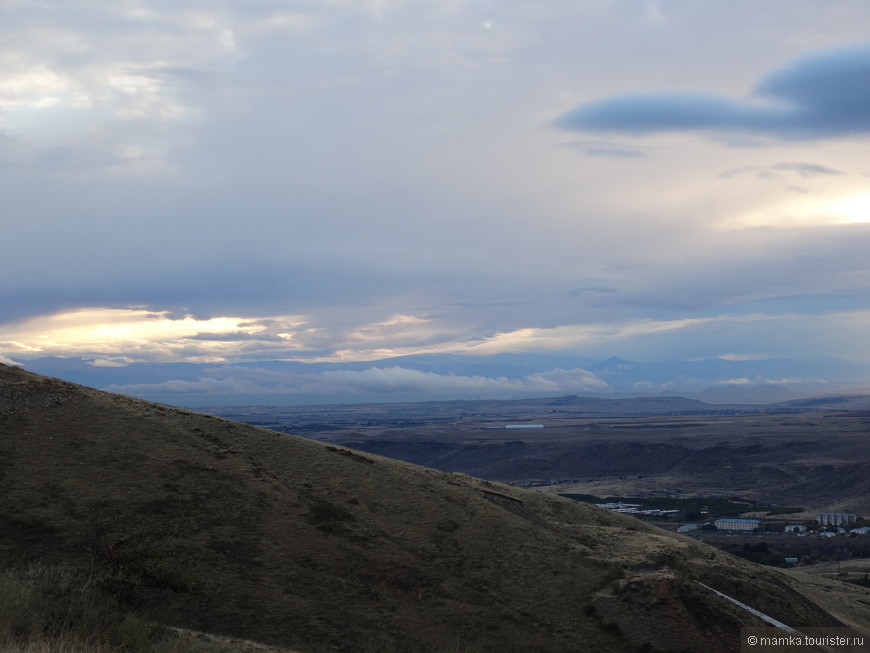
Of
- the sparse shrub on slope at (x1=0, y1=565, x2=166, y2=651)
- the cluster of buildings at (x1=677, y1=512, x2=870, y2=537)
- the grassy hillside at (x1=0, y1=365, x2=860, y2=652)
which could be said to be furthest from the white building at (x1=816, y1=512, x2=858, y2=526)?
the sparse shrub on slope at (x1=0, y1=565, x2=166, y2=651)

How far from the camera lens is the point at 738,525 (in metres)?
121

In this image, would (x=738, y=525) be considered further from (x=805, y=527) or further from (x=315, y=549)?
(x=315, y=549)

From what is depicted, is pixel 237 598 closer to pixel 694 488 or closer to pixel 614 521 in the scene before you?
pixel 614 521

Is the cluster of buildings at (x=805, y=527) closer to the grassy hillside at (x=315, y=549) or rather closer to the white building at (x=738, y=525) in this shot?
the white building at (x=738, y=525)

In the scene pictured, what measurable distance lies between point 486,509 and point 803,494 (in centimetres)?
14296

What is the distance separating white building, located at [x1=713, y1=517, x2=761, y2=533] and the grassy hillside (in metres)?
73.5

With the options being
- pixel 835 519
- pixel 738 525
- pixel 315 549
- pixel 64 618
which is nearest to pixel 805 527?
pixel 738 525

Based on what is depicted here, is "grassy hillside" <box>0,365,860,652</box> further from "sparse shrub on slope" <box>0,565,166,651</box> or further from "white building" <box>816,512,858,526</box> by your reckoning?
"white building" <box>816,512,858,526</box>

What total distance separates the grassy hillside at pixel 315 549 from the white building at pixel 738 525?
241ft

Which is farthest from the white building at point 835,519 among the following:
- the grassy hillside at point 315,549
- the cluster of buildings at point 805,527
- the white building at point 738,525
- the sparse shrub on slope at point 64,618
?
the sparse shrub on slope at point 64,618

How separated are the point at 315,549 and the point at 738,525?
100 m

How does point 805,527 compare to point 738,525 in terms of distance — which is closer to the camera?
point 805,527

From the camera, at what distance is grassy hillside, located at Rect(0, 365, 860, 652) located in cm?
3109

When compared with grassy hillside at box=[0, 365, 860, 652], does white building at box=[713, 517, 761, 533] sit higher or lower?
lower
